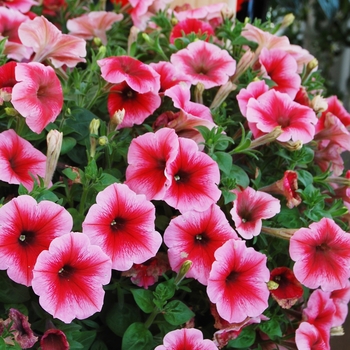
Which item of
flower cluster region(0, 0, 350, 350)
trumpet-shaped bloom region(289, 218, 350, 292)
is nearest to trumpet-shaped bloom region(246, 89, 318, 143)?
flower cluster region(0, 0, 350, 350)

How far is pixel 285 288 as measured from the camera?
24.7 inches

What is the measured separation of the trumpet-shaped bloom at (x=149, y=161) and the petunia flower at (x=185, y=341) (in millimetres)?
128

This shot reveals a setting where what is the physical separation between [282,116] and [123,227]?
240mm

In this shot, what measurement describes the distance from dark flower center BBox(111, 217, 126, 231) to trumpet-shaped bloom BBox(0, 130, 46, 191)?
0.09 metres

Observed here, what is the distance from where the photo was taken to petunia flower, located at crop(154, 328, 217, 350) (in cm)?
54

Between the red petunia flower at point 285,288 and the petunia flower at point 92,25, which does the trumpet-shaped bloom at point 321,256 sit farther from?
the petunia flower at point 92,25

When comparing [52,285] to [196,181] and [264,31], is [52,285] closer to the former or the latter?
[196,181]

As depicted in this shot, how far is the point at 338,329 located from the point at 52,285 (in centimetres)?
37

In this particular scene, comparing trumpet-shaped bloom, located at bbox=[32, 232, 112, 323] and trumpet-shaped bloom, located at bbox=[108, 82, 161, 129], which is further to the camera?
trumpet-shaped bloom, located at bbox=[108, 82, 161, 129]

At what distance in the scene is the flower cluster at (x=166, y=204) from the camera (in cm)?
52

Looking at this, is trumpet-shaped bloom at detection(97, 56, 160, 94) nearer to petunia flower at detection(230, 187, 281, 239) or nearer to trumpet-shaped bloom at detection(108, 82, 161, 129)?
trumpet-shaped bloom at detection(108, 82, 161, 129)

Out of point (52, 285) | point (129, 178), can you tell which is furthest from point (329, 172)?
point (52, 285)

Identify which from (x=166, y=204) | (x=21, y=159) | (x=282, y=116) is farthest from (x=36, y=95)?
(x=282, y=116)

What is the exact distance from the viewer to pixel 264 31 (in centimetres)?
80
